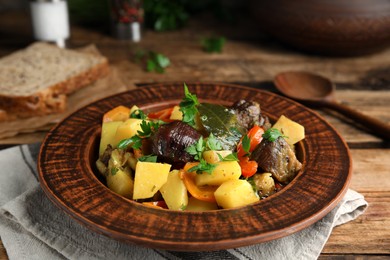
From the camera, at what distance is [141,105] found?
2832 mm

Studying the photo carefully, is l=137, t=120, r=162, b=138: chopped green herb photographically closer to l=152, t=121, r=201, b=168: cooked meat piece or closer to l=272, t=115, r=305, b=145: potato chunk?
l=152, t=121, r=201, b=168: cooked meat piece

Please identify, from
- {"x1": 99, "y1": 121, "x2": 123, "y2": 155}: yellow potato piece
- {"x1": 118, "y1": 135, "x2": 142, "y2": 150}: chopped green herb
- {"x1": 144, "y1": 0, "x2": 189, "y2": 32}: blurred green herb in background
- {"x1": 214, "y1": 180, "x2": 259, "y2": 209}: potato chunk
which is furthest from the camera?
{"x1": 144, "y1": 0, "x2": 189, "y2": 32}: blurred green herb in background

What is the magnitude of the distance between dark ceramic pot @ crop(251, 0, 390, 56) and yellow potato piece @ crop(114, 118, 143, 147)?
6.40 ft

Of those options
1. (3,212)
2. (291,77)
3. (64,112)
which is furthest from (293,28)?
(3,212)

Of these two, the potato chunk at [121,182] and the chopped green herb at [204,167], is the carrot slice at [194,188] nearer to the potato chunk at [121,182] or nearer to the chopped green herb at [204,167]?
the chopped green herb at [204,167]

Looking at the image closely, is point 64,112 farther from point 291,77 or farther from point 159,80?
Answer: point 291,77

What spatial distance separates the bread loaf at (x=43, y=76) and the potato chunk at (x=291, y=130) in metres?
1.44

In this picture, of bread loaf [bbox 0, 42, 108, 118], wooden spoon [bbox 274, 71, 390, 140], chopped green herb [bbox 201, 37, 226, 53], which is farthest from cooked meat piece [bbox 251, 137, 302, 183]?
chopped green herb [bbox 201, 37, 226, 53]

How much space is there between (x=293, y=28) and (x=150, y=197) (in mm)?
2274

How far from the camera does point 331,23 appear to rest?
3.84 meters

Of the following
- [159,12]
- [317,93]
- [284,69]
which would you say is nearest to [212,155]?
[317,93]

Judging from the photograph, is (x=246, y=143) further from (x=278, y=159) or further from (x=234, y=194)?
(x=234, y=194)

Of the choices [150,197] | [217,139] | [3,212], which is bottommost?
[3,212]

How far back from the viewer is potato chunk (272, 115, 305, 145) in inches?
98.6
